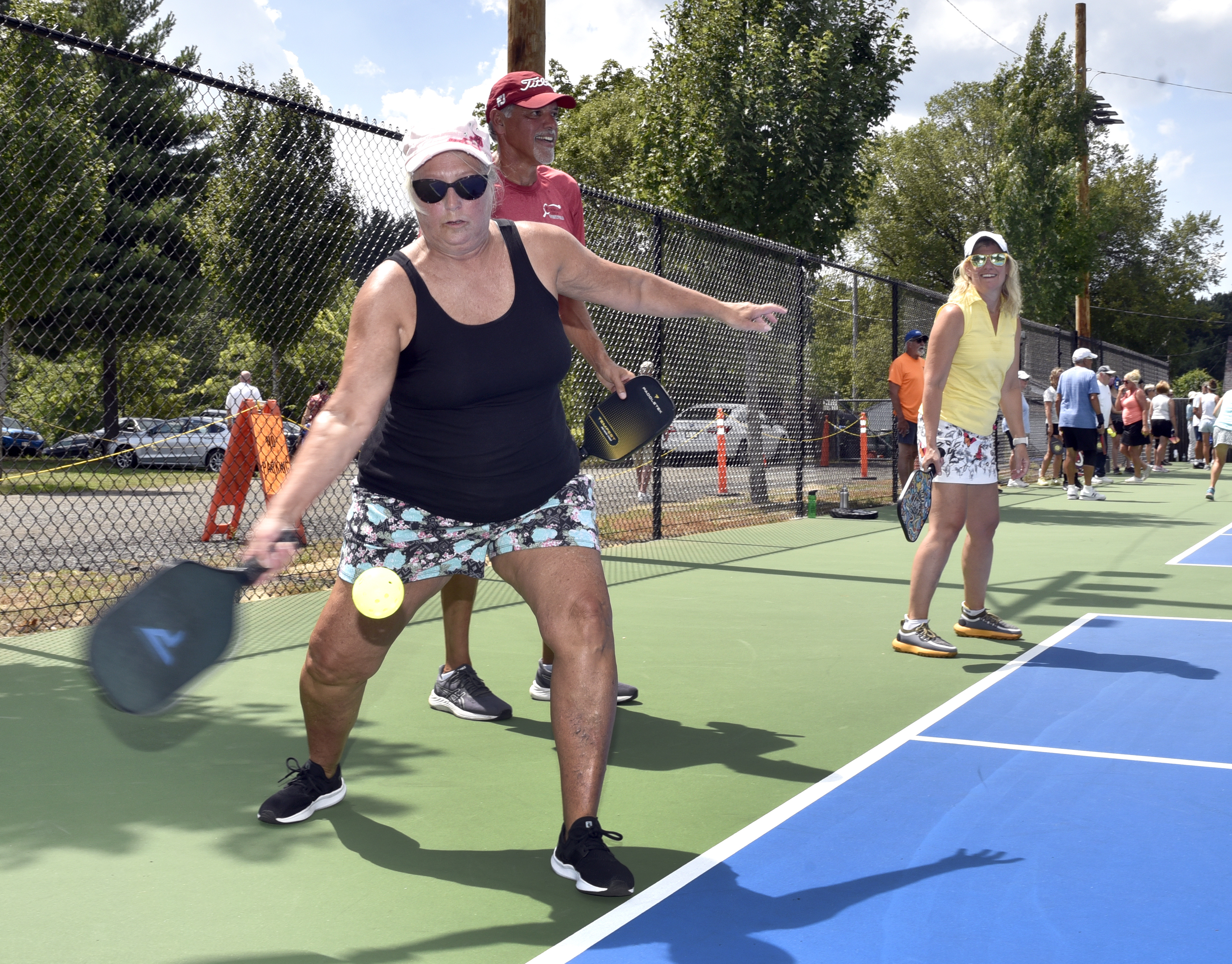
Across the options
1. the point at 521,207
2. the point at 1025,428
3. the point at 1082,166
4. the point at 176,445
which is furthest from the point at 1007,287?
the point at 1082,166

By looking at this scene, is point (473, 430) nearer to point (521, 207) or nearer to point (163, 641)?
point (163, 641)

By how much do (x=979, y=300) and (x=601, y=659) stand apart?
12.6 ft

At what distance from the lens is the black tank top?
3.02 meters

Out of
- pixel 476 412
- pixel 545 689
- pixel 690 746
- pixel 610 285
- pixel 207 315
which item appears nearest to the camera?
pixel 476 412

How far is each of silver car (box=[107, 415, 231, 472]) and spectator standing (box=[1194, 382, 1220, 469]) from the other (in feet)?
62.1

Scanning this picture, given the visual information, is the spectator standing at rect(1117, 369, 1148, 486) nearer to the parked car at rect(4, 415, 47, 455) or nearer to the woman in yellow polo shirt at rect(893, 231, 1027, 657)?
the woman in yellow polo shirt at rect(893, 231, 1027, 657)

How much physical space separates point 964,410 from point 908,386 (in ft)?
19.6

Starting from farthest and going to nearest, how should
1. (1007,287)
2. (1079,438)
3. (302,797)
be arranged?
(1079,438)
(1007,287)
(302,797)

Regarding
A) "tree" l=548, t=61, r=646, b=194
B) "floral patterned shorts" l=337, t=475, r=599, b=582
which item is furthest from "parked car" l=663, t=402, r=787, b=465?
"tree" l=548, t=61, r=646, b=194

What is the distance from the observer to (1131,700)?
5.04m

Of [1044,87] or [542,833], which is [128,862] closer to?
[542,833]

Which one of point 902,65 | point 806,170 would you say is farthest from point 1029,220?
point 806,170

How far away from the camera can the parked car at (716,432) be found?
45.2 feet

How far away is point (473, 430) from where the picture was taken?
310 cm
